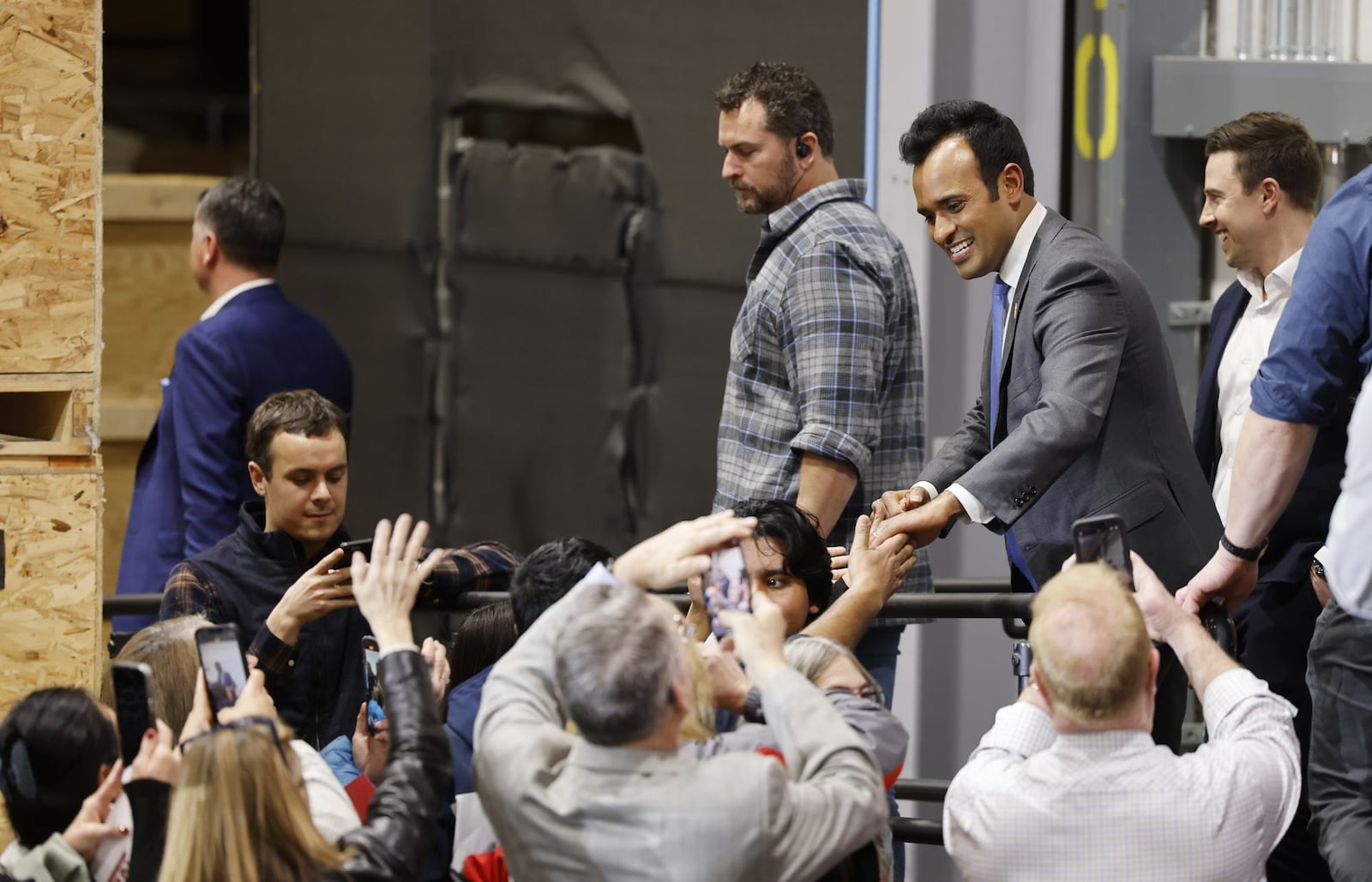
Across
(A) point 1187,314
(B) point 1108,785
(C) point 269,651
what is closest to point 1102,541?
(B) point 1108,785

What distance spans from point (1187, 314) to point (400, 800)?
10.9 feet

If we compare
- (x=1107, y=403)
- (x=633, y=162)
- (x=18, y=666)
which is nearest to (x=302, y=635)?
(x=18, y=666)

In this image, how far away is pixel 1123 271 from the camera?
3580mm

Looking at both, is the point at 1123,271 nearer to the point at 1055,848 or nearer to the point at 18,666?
the point at 1055,848

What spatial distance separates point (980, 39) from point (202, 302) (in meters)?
3.78

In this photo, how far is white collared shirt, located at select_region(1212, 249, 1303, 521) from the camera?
4082 millimetres

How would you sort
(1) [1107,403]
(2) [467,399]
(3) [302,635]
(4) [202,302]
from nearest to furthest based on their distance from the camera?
1. (1) [1107,403]
2. (3) [302,635]
3. (2) [467,399]
4. (4) [202,302]

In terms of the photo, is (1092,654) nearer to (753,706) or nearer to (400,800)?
(753,706)

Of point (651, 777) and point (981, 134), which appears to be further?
point (981, 134)

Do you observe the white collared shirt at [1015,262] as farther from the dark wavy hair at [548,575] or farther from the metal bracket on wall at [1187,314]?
the metal bracket on wall at [1187,314]

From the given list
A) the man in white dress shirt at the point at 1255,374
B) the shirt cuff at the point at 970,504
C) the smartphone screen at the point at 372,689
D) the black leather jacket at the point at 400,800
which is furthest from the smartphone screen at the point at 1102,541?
the smartphone screen at the point at 372,689

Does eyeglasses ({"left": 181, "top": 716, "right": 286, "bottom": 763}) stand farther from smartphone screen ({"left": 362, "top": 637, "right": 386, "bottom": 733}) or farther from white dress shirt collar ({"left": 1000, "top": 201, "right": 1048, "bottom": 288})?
white dress shirt collar ({"left": 1000, "top": 201, "right": 1048, "bottom": 288})

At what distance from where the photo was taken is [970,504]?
3414 millimetres

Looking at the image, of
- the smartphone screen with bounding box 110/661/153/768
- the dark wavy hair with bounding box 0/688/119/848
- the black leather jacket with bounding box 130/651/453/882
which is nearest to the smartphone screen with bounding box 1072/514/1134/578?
the black leather jacket with bounding box 130/651/453/882
